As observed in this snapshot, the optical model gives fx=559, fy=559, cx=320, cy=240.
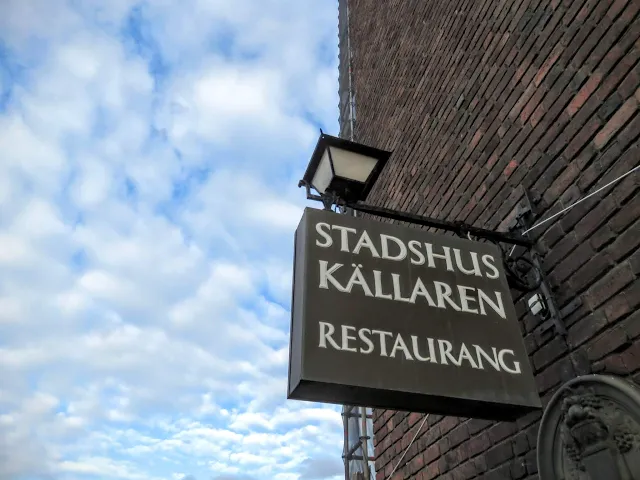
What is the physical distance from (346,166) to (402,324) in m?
1.05

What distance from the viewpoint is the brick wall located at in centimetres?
238

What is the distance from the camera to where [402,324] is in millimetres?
2246

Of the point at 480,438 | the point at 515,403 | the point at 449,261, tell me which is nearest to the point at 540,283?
the point at 449,261

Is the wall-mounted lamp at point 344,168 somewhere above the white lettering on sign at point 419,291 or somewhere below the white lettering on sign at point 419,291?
above

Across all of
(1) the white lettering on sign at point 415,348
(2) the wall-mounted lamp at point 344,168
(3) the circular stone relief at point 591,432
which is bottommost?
(3) the circular stone relief at point 591,432

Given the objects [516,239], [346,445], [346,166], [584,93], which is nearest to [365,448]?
[346,445]

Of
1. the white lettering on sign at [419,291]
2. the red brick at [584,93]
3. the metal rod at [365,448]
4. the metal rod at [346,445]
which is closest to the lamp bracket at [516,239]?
the white lettering on sign at [419,291]

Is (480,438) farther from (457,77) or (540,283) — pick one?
(457,77)

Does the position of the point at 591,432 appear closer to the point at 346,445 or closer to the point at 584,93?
the point at 584,93

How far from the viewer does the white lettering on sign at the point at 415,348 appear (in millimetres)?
2111

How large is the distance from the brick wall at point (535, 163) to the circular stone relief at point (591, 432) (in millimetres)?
118

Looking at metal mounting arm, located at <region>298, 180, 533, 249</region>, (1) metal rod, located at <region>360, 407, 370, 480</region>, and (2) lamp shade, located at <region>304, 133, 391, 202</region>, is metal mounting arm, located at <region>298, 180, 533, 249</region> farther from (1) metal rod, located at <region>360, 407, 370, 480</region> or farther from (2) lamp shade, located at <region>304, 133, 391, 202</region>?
(1) metal rod, located at <region>360, 407, 370, 480</region>

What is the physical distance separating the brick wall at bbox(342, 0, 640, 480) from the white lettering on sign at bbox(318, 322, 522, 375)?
449 mm

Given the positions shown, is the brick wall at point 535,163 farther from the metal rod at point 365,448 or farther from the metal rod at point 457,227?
the metal rod at point 365,448
